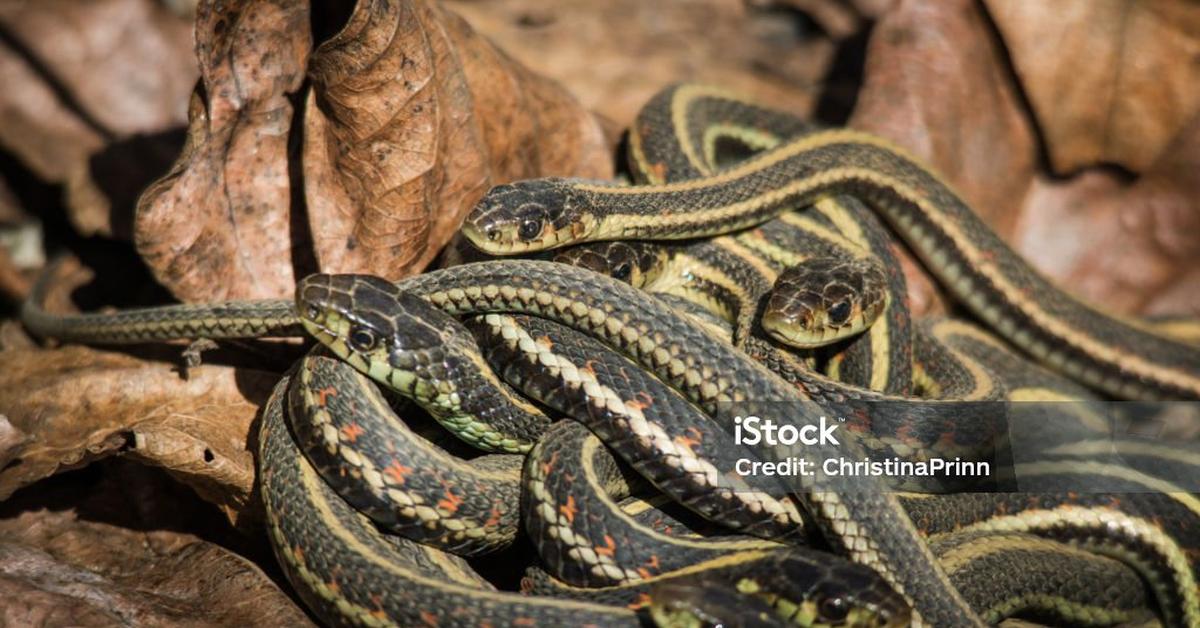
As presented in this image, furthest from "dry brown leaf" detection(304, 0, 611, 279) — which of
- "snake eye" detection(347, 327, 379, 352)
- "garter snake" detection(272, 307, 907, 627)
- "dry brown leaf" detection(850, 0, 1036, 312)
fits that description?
"dry brown leaf" detection(850, 0, 1036, 312)

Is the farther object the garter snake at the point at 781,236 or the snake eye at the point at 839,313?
the garter snake at the point at 781,236

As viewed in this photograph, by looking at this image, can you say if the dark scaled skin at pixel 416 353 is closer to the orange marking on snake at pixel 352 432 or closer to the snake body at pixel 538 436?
the snake body at pixel 538 436

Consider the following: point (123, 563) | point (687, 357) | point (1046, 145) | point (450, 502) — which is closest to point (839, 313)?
point (687, 357)

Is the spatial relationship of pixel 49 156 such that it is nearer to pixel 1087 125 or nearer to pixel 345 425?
pixel 345 425

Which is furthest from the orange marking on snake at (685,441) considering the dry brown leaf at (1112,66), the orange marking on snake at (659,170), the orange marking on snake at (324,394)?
the dry brown leaf at (1112,66)

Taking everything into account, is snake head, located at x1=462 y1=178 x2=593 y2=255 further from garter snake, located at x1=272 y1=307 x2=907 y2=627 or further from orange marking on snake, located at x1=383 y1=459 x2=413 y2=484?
orange marking on snake, located at x1=383 y1=459 x2=413 y2=484

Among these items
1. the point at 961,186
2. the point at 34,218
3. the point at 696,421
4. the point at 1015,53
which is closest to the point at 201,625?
the point at 696,421

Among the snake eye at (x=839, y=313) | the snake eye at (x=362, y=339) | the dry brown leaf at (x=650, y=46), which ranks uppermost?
the dry brown leaf at (x=650, y=46)
